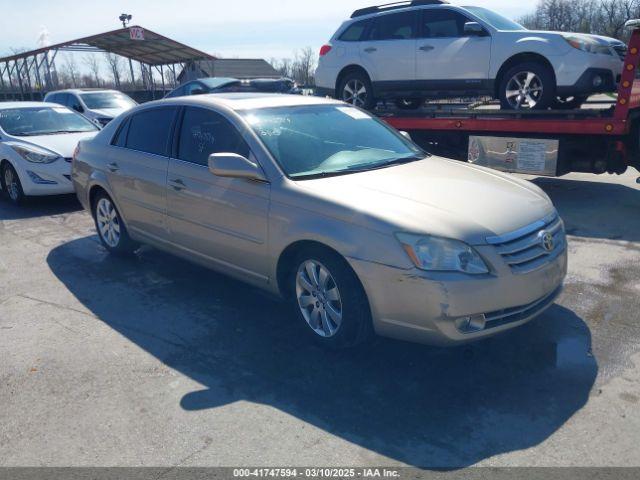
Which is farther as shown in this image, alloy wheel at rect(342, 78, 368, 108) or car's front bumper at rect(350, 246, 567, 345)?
alloy wheel at rect(342, 78, 368, 108)

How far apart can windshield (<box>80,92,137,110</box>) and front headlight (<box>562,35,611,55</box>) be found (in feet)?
40.6

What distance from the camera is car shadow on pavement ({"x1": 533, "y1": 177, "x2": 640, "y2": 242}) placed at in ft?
22.4

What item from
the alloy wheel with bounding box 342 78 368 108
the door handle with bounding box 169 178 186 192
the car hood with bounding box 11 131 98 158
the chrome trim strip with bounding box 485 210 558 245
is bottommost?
the car hood with bounding box 11 131 98 158

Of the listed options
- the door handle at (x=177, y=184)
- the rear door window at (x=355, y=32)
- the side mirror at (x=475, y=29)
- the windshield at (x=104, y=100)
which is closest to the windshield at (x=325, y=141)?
the door handle at (x=177, y=184)

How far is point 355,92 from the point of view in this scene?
9.91m

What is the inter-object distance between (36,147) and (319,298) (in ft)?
21.2

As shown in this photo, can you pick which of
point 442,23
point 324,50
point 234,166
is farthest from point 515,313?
point 324,50

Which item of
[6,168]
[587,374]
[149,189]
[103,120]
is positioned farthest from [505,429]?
[103,120]

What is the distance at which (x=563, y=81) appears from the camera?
7.63m

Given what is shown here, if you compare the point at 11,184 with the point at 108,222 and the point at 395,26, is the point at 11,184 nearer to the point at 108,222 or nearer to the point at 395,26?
the point at 108,222

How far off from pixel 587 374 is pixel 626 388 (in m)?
0.23

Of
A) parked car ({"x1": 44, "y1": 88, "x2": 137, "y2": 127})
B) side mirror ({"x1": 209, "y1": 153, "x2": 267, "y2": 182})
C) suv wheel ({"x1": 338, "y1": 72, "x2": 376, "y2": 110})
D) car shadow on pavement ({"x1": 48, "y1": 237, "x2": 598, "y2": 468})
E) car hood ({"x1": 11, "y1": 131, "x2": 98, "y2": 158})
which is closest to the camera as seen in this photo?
car shadow on pavement ({"x1": 48, "y1": 237, "x2": 598, "y2": 468})

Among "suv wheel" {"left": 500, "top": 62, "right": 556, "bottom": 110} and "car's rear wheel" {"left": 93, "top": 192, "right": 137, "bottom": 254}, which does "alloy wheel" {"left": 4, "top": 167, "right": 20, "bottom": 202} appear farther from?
"suv wheel" {"left": 500, "top": 62, "right": 556, "bottom": 110}

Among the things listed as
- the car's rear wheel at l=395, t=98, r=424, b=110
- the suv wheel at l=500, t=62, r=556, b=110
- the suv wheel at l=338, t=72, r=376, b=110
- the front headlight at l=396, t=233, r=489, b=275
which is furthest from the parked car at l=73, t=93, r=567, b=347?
the car's rear wheel at l=395, t=98, r=424, b=110
